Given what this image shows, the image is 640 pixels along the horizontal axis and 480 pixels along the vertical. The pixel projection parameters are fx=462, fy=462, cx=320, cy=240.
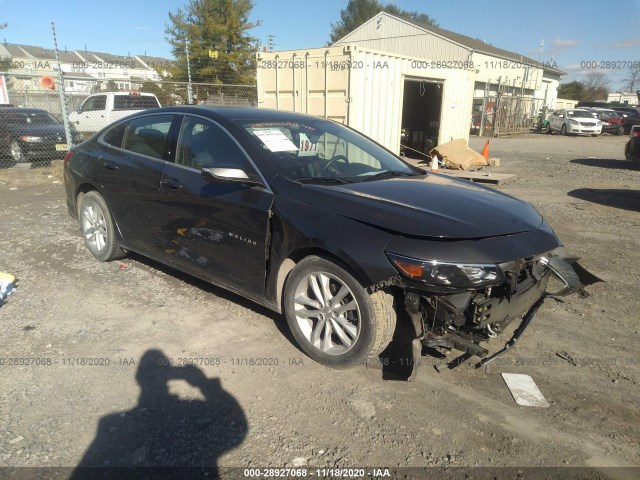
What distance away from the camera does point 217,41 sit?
29.7 m

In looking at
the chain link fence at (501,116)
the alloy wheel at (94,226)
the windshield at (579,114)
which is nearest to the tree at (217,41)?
the chain link fence at (501,116)

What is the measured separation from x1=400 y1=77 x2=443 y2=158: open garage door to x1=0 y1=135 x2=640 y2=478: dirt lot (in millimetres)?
9104

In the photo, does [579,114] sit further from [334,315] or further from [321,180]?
[334,315]

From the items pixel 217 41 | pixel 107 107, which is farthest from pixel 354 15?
pixel 107 107

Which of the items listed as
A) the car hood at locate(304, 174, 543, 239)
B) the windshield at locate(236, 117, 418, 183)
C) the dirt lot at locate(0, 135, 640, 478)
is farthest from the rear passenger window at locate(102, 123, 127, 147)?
the car hood at locate(304, 174, 543, 239)

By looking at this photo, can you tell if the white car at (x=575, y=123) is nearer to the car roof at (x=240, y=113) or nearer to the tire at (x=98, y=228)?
the car roof at (x=240, y=113)

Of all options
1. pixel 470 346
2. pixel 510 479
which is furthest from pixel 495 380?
pixel 510 479

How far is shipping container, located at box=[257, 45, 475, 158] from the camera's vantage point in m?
8.92

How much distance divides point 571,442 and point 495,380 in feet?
2.01

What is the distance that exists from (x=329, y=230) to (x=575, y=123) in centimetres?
2981

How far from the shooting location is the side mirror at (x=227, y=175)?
3.14m

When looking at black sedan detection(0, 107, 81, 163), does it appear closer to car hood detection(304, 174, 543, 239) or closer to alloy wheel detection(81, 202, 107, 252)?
alloy wheel detection(81, 202, 107, 252)

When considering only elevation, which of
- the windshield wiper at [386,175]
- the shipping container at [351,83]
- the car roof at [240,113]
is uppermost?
the shipping container at [351,83]

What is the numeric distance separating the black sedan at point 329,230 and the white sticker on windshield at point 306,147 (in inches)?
0.5
